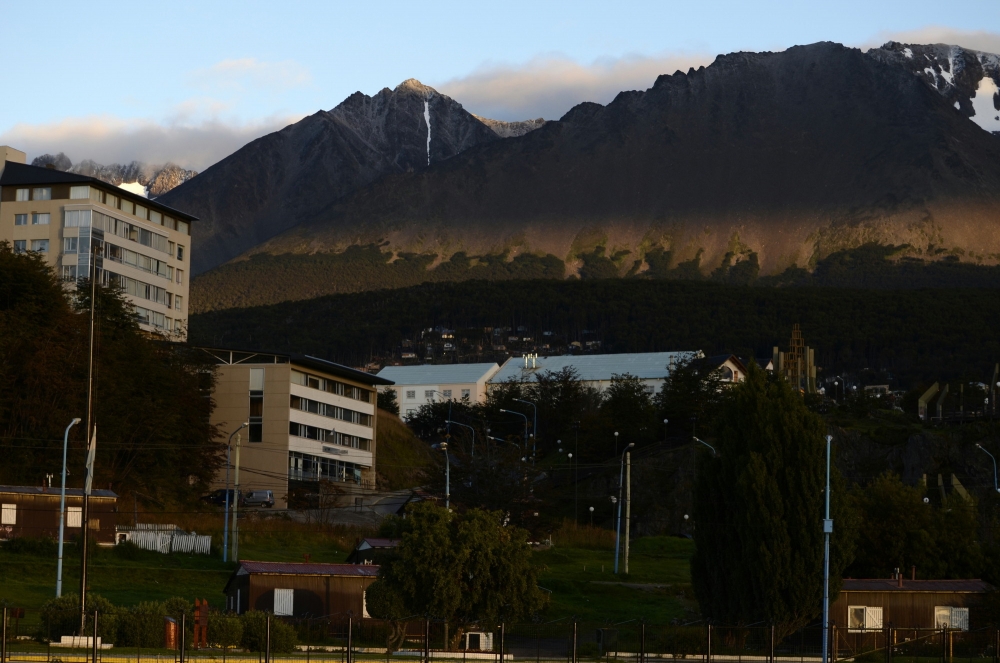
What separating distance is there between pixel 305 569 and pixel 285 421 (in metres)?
57.5

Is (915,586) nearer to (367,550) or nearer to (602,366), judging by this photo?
(367,550)

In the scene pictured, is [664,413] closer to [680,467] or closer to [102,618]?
[680,467]

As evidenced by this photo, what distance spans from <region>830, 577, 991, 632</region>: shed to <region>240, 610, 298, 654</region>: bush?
74.6 ft

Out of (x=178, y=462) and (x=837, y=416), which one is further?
(x=837, y=416)

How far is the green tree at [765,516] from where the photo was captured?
52406mm

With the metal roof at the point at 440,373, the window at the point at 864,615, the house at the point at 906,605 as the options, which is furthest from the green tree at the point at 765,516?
the metal roof at the point at 440,373

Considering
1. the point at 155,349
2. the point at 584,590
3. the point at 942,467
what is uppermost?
the point at 155,349

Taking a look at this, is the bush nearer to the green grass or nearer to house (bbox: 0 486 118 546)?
the green grass

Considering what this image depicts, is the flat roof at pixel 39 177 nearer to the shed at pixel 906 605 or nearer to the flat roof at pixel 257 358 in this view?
the flat roof at pixel 257 358

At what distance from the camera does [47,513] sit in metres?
68.9

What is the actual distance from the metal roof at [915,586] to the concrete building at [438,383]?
115 metres

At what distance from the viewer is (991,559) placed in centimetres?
6050

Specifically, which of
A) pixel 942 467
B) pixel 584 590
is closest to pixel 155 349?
pixel 584 590

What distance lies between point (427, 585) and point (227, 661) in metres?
11.1
